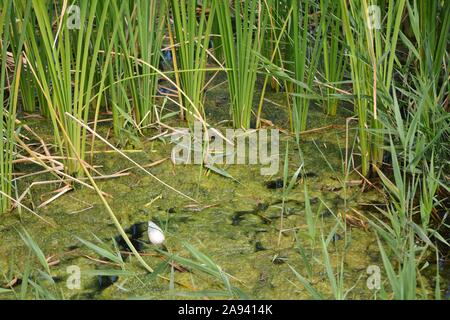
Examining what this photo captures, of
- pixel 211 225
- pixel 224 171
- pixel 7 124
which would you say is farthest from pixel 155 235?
pixel 7 124

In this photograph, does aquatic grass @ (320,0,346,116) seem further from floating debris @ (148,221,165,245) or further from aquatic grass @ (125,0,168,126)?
floating debris @ (148,221,165,245)

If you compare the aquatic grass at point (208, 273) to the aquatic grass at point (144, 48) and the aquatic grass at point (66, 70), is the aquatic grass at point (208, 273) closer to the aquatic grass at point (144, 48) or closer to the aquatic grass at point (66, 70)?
the aquatic grass at point (66, 70)

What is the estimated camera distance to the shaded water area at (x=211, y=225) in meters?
1.83

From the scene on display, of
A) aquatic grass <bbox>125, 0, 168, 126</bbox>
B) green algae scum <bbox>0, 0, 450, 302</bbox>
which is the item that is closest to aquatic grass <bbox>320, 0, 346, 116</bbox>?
green algae scum <bbox>0, 0, 450, 302</bbox>

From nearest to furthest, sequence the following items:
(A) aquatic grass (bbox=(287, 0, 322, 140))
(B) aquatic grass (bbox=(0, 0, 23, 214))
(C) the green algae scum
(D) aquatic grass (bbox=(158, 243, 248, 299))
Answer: (D) aquatic grass (bbox=(158, 243, 248, 299))
(C) the green algae scum
(B) aquatic grass (bbox=(0, 0, 23, 214))
(A) aquatic grass (bbox=(287, 0, 322, 140))

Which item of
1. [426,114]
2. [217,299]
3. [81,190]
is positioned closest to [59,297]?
[217,299]

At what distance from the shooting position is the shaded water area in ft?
5.99

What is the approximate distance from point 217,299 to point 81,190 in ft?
2.02

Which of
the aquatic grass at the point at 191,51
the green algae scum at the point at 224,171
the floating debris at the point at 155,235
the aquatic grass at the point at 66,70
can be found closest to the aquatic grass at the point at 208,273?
the green algae scum at the point at 224,171

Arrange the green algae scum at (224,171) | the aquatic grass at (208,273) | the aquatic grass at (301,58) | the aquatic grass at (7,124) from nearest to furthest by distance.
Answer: the aquatic grass at (208,273)
the green algae scum at (224,171)
the aquatic grass at (7,124)
the aquatic grass at (301,58)

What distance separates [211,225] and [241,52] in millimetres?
511

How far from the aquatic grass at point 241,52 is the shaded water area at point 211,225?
0.17m

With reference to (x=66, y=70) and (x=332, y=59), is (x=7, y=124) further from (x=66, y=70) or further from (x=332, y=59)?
(x=332, y=59)

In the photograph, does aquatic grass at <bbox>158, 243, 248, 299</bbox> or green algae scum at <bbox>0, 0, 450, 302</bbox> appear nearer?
aquatic grass at <bbox>158, 243, 248, 299</bbox>
